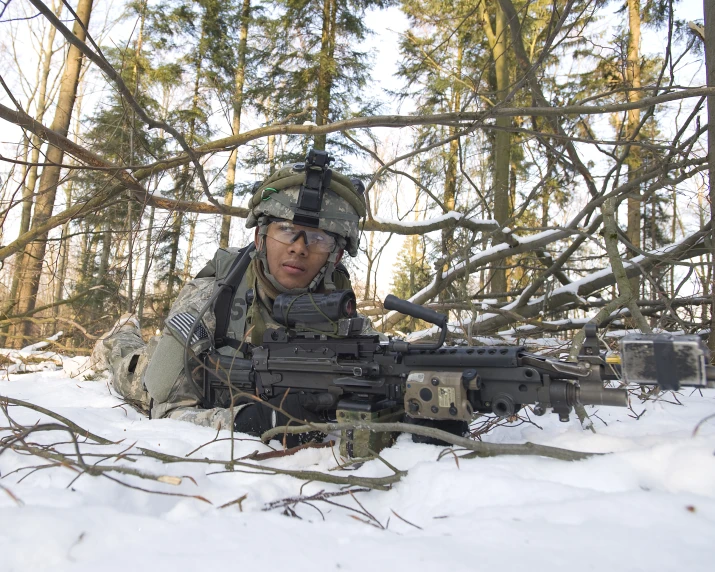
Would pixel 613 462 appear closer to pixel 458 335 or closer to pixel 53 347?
pixel 458 335

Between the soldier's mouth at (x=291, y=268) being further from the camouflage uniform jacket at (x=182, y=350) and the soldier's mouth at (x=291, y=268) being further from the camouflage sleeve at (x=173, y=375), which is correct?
the camouflage sleeve at (x=173, y=375)

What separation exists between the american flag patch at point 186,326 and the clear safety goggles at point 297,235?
30.8 inches

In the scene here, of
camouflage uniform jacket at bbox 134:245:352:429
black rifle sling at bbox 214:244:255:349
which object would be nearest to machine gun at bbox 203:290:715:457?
camouflage uniform jacket at bbox 134:245:352:429

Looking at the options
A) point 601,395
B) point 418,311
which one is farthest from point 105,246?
point 601,395

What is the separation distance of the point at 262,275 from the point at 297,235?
0.40 meters

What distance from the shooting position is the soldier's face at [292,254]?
3.17 meters

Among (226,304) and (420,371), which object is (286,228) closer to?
(226,304)

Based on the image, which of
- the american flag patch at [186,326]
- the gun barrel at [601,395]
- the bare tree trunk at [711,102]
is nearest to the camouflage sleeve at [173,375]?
the american flag patch at [186,326]

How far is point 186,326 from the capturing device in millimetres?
2947

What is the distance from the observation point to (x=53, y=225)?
382 centimetres

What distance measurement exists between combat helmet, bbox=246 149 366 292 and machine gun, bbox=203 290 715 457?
88 centimetres

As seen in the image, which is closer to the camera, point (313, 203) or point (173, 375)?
point (173, 375)

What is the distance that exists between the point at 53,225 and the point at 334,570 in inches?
159

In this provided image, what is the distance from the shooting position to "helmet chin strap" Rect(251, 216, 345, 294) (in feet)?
10.6
